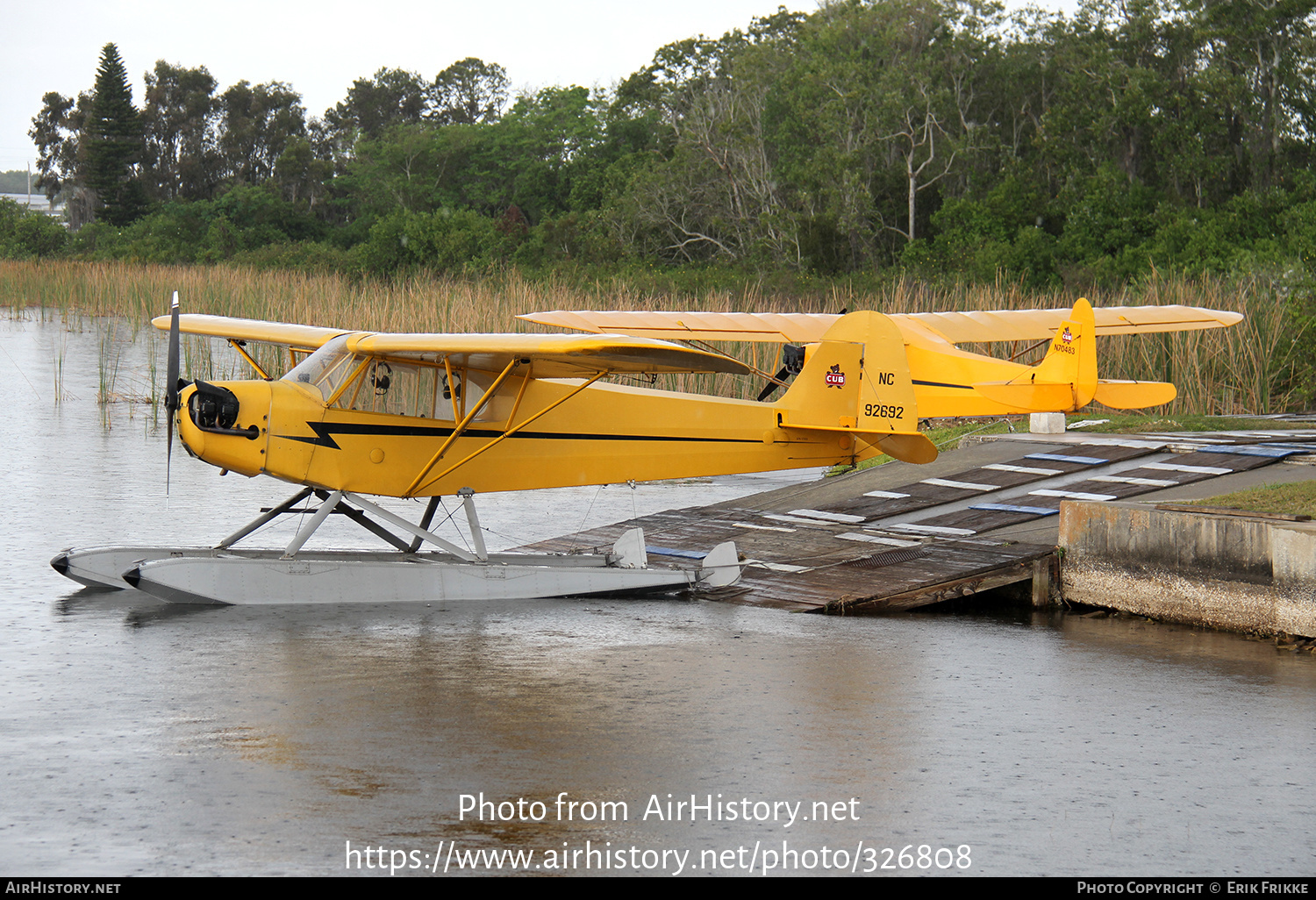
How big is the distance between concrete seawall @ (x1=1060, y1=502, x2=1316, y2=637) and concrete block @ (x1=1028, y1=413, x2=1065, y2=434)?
5.59 metres

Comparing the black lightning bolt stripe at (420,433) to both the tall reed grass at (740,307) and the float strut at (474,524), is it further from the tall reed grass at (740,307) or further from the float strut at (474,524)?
the tall reed grass at (740,307)

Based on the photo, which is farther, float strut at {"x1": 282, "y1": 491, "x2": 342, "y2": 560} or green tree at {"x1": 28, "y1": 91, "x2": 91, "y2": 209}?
green tree at {"x1": 28, "y1": 91, "x2": 91, "y2": 209}

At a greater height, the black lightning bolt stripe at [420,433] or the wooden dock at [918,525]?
the black lightning bolt stripe at [420,433]

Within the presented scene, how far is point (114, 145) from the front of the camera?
64.6 meters

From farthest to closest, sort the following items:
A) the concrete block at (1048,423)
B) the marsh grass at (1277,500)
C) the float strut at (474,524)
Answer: the concrete block at (1048,423) → the float strut at (474,524) → the marsh grass at (1277,500)

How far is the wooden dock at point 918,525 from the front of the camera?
921 cm

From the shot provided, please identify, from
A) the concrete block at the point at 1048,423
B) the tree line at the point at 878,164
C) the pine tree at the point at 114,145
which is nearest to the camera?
the concrete block at the point at 1048,423

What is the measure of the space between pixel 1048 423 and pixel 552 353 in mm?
8427

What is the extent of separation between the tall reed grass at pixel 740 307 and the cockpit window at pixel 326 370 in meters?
10.2

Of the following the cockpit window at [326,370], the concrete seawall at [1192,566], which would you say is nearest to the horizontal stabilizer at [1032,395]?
the concrete seawall at [1192,566]

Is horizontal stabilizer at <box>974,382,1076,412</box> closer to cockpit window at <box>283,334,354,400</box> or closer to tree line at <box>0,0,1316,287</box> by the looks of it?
cockpit window at <box>283,334,354,400</box>

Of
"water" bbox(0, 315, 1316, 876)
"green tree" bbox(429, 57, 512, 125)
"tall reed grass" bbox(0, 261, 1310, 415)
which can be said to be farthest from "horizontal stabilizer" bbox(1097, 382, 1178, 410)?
"green tree" bbox(429, 57, 512, 125)

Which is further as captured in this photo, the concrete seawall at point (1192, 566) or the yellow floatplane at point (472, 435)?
the yellow floatplane at point (472, 435)

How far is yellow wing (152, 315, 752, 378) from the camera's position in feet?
26.2
